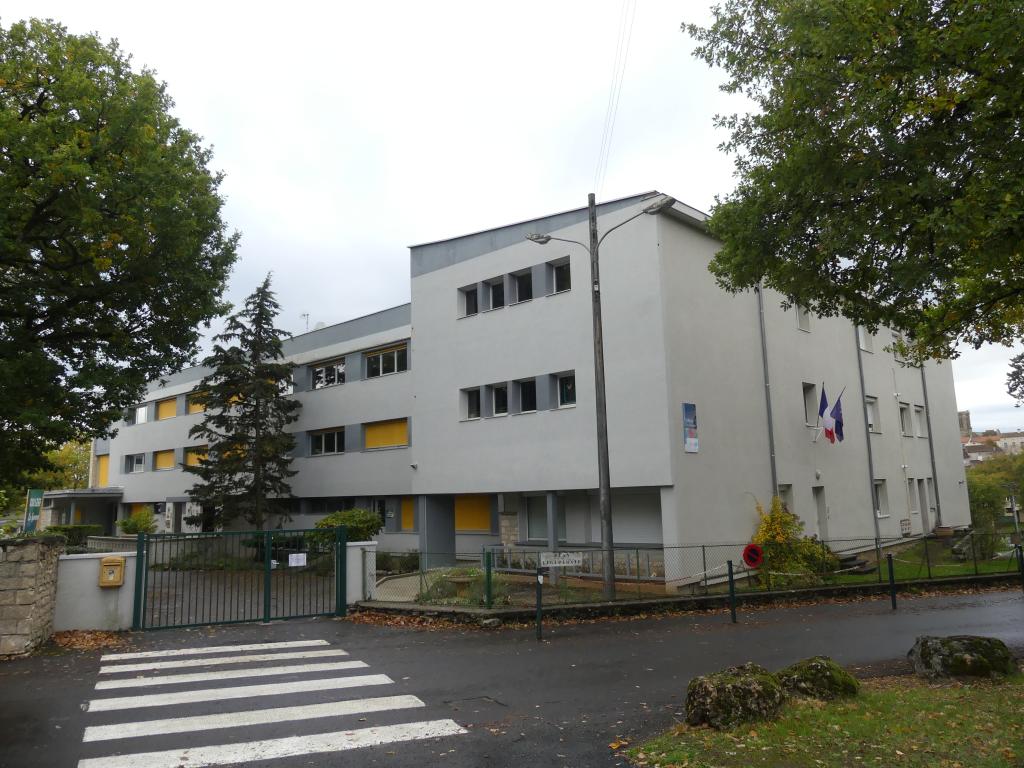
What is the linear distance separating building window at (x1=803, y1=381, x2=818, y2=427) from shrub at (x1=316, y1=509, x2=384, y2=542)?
14.8 meters

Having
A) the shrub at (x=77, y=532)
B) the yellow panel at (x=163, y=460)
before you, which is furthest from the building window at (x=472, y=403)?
the shrub at (x=77, y=532)

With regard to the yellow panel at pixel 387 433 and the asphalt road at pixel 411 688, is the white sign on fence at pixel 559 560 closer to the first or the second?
the asphalt road at pixel 411 688

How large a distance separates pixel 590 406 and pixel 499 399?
3.76 m

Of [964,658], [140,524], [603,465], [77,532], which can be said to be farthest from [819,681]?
[77,532]

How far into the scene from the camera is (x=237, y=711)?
24.9 feet

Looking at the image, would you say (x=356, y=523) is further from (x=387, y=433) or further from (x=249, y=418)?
(x=249, y=418)

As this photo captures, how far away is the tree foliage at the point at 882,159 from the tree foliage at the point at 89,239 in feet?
36.7

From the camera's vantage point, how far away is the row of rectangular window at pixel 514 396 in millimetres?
20906

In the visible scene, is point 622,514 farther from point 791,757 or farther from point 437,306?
point 791,757

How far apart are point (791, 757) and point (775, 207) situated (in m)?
9.09

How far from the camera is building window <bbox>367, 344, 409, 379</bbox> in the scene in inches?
1084

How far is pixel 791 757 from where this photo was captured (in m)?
5.44

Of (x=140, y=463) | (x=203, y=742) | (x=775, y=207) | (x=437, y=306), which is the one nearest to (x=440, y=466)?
(x=437, y=306)

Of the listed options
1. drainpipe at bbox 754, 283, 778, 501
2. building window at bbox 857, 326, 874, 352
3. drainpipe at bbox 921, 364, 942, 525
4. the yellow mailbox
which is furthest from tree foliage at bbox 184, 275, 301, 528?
drainpipe at bbox 921, 364, 942, 525
